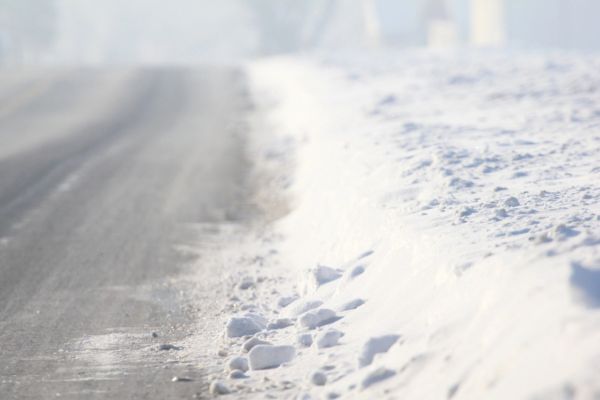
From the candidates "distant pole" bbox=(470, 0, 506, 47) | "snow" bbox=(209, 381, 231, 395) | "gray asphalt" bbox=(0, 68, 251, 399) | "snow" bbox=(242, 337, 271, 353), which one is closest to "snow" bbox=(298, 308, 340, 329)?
"snow" bbox=(242, 337, 271, 353)

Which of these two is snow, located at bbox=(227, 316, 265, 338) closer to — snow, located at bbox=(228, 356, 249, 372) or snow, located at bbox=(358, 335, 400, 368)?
snow, located at bbox=(228, 356, 249, 372)

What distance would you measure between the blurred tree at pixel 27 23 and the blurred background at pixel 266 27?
2.5 inches

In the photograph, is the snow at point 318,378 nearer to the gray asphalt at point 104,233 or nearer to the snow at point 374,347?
the snow at point 374,347

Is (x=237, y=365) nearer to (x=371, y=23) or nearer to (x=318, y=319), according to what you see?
(x=318, y=319)

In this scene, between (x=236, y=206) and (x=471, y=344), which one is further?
(x=236, y=206)

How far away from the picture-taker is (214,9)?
96.2 meters

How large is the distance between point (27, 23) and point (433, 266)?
6392 cm

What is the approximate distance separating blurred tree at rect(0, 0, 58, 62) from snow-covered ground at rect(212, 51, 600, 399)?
5611 cm

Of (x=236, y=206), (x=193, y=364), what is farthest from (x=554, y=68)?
(x=193, y=364)

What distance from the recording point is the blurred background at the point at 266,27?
45.8m

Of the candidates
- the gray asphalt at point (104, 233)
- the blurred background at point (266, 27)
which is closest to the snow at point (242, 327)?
the gray asphalt at point (104, 233)

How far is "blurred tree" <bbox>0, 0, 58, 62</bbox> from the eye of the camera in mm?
65562

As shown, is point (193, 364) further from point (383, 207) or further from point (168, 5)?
point (168, 5)

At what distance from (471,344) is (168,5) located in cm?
10279
